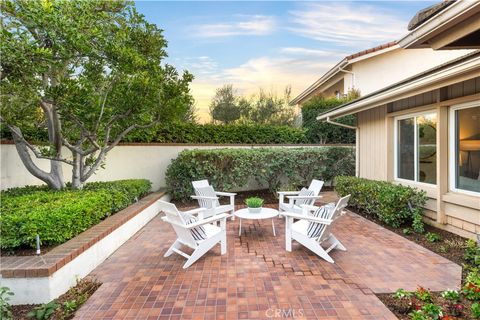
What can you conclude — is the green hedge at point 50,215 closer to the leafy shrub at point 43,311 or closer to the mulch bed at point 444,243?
the leafy shrub at point 43,311

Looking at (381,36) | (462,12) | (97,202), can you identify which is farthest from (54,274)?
(381,36)

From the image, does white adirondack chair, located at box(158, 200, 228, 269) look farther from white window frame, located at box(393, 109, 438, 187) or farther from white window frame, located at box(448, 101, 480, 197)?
white window frame, located at box(393, 109, 438, 187)

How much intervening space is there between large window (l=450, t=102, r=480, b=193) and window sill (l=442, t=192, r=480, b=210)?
149 millimetres

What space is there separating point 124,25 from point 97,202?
4285mm

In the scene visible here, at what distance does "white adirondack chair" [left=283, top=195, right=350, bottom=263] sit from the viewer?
4.38m

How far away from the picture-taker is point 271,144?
456 inches

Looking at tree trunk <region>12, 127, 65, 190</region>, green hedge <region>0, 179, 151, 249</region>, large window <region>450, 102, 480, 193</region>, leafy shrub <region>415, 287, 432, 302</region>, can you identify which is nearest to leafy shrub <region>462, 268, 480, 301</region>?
leafy shrub <region>415, 287, 432, 302</region>

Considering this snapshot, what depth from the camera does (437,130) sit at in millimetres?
5527

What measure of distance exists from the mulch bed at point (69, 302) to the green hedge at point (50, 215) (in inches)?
34.0

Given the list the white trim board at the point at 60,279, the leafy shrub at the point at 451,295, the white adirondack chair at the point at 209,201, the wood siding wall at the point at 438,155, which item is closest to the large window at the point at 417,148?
the wood siding wall at the point at 438,155

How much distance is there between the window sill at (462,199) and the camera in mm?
4695

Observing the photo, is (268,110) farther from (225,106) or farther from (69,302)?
(69,302)

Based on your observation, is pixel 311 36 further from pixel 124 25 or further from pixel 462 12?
pixel 462 12

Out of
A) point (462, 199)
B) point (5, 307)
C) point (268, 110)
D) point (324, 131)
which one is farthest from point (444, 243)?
point (268, 110)
